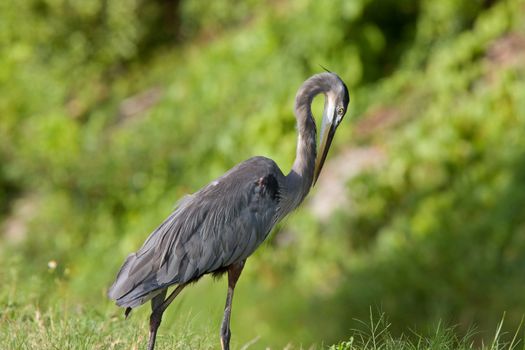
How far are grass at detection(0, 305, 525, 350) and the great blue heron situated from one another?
20 cm

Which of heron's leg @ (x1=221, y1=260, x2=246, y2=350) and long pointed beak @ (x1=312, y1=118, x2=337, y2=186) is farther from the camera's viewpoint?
long pointed beak @ (x1=312, y1=118, x2=337, y2=186)

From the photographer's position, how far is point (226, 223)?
566 cm

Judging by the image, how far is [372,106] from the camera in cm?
1369

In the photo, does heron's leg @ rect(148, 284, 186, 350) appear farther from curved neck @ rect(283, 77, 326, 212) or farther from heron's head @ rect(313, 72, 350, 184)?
heron's head @ rect(313, 72, 350, 184)

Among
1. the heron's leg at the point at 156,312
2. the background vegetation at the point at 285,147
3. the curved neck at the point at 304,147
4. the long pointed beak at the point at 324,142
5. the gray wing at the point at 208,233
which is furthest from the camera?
the background vegetation at the point at 285,147

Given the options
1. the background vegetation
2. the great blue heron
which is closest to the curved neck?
the great blue heron

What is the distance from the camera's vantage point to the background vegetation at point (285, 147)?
1055cm

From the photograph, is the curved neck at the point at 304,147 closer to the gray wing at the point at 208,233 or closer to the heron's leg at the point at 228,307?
the gray wing at the point at 208,233

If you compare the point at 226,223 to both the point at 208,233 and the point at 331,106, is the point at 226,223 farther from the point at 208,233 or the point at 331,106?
the point at 331,106

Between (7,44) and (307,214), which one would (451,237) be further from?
(7,44)

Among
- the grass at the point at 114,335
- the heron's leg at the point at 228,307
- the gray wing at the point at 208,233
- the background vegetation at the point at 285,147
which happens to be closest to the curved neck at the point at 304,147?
the gray wing at the point at 208,233

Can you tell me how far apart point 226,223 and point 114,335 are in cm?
88

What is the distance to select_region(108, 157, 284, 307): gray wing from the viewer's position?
5.34 meters

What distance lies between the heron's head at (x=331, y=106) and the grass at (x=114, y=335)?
3.82 feet
